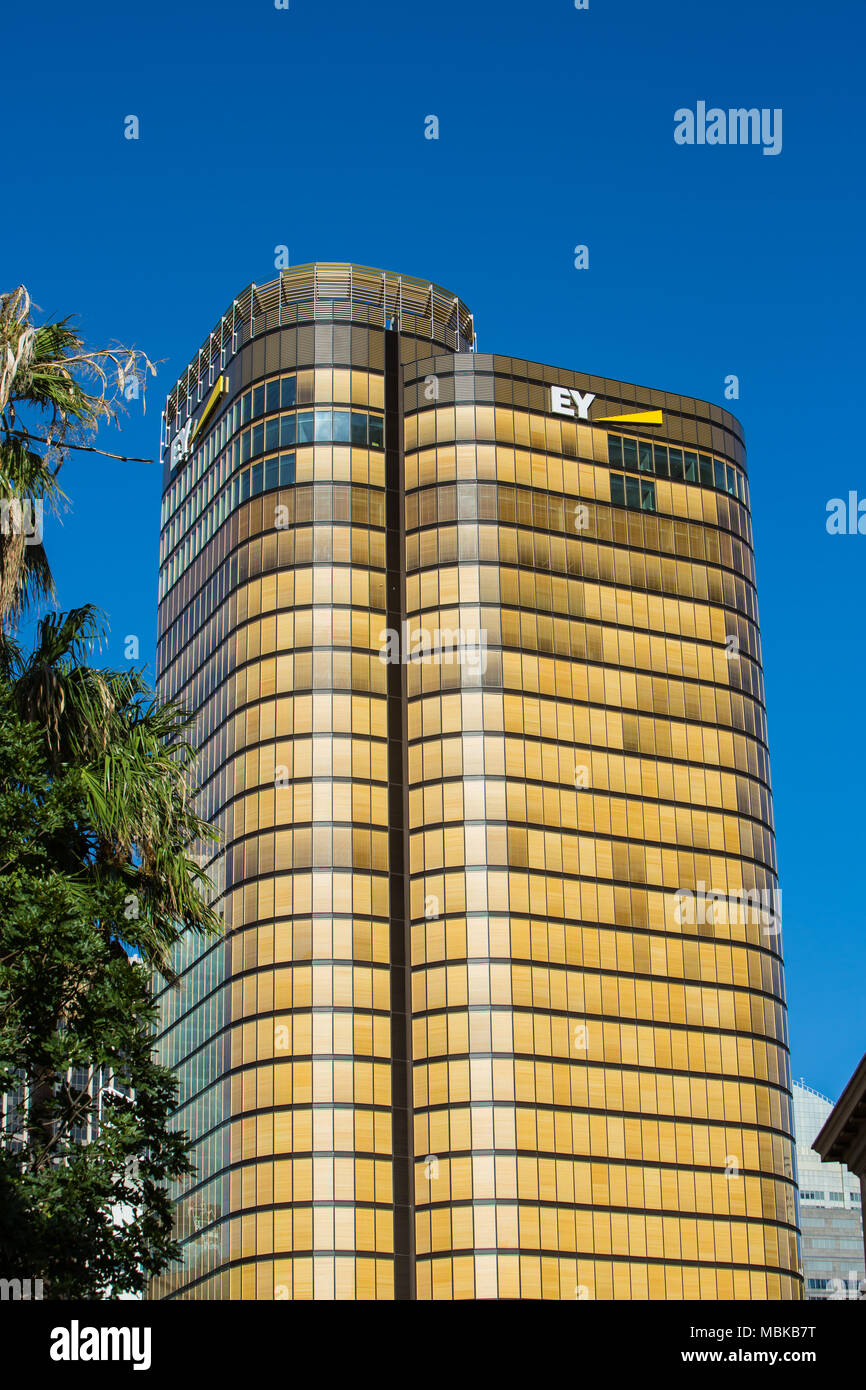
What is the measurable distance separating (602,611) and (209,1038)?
39.8 meters

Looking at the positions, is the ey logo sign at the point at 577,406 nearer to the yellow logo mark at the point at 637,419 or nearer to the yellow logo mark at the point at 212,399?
the yellow logo mark at the point at 637,419

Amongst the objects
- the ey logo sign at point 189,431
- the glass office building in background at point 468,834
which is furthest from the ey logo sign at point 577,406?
the ey logo sign at point 189,431

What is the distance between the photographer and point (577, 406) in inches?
4983

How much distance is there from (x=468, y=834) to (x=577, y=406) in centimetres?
3389

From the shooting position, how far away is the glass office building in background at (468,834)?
108m

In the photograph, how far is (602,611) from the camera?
121938 mm

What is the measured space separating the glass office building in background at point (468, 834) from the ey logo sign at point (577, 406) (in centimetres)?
25

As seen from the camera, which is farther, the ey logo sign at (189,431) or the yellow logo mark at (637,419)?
the ey logo sign at (189,431)

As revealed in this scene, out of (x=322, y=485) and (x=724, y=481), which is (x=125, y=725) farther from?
(x=724, y=481)

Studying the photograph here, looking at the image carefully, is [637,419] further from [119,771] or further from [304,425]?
[119,771]

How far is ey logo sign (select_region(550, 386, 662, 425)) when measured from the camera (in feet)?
414

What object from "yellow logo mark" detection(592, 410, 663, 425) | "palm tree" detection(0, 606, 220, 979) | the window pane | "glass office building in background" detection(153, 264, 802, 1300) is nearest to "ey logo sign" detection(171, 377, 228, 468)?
"glass office building in background" detection(153, 264, 802, 1300)

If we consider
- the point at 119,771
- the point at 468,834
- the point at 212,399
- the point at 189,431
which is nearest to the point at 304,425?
the point at 212,399

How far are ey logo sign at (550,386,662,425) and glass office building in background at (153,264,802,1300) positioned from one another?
0.81 ft
